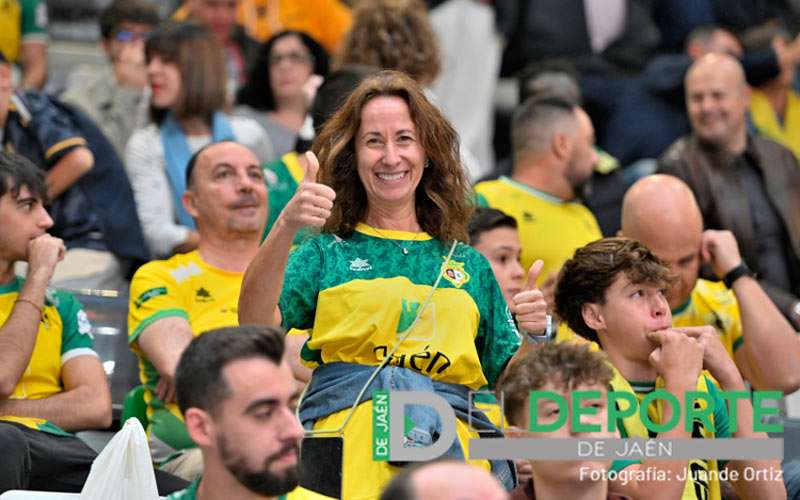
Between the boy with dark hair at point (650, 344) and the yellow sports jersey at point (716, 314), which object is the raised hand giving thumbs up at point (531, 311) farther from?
the yellow sports jersey at point (716, 314)

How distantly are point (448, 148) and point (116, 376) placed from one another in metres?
2.05

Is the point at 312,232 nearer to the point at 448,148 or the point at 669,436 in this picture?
the point at 448,148

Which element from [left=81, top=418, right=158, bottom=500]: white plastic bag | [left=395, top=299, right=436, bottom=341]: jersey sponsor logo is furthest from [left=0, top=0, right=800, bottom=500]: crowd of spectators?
[left=81, top=418, right=158, bottom=500]: white plastic bag

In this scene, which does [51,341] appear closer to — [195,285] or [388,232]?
[195,285]

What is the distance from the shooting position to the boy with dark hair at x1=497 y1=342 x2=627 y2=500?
446 centimetres

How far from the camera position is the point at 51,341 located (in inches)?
230

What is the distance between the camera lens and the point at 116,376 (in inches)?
261

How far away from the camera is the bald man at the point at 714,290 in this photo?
20.5 feet

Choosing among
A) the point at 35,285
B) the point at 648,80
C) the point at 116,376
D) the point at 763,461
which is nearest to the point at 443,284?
the point at 763,461

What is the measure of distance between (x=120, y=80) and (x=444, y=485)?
5.99m

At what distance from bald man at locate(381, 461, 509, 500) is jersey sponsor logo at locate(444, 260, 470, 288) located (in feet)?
5.05

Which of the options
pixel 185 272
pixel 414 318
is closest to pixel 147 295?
pixel 185 272

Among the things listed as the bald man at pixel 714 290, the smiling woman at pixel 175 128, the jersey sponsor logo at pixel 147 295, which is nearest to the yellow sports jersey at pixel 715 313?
the bald man at pixel 714 290

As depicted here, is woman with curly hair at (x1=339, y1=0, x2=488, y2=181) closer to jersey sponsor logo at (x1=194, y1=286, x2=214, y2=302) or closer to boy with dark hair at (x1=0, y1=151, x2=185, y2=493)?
jersey sponsor logo at (x1=194, y1=286, x2=214, y2=302)
